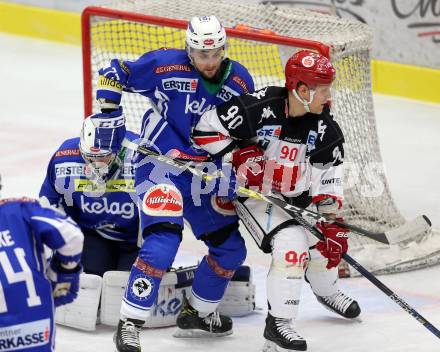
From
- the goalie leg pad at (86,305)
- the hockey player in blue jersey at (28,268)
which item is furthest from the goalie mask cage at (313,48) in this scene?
the hockey player in blue jersey at (28,268)

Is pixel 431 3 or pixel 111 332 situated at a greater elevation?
pixel 431 3

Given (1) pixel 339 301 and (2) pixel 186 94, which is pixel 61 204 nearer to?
(2) pixel 186 94

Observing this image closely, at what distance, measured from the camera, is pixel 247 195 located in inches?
171

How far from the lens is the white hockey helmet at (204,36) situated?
4383 mm

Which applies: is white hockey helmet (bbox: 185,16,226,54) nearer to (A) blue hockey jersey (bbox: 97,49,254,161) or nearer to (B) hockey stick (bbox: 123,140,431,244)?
(A) blue hockey jersey (bbox: 97,49,254,161)

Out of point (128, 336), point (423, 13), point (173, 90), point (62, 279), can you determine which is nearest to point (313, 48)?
point (173, 90)

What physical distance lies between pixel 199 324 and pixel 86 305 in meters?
0.43

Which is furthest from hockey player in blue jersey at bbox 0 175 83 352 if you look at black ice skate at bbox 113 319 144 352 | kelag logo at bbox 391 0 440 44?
kelag logo at bbox 391 0 440 44

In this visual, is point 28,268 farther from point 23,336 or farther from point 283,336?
point 283,336

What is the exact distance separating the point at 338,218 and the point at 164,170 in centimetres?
67

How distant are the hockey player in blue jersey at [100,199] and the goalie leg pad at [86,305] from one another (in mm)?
255

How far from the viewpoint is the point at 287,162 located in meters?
4.34

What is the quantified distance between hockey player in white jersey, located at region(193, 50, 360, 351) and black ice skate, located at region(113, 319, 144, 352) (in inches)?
18.6

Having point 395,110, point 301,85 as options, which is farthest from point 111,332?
point 395,110
